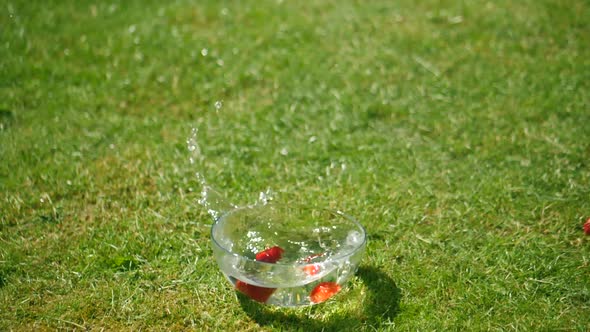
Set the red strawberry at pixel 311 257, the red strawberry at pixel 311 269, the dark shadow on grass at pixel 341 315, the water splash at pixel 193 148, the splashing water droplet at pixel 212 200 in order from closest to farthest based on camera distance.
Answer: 1. the red strawberry at pixel 311 269
2. the dark shadow on grass at pixel 341 315
3. the red strawberry at pixel 311 257
4. the splashing water droplet at pixel 212 200
5. the water splash at pixel 193 148

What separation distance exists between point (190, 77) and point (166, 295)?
2.60 metres

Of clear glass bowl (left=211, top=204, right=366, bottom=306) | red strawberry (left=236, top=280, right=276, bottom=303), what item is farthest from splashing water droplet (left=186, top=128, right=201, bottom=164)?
red strawberry (left=236, top=280, right=276, bottom=303)

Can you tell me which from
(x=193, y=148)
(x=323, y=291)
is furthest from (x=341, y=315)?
(x=193, y=148)

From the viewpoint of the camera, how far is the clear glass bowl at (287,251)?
2797mm

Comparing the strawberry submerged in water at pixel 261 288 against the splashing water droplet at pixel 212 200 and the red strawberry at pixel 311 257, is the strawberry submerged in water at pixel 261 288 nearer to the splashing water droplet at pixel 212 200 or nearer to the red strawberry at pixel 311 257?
the red strawberry at pixel 311 257

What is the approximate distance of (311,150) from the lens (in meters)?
4.38

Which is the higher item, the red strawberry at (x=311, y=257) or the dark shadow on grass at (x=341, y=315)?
the red strawberry at (x=311, y=257)

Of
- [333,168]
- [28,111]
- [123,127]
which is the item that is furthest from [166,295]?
[28,111]

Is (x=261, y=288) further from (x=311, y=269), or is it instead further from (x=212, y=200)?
(x=212, y=200)

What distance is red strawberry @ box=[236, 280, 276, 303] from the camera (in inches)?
112

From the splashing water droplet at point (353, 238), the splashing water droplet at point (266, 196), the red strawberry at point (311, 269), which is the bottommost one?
the splashing water droplet at point (266, 196)

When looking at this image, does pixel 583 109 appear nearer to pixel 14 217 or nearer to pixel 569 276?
pixel 569 276

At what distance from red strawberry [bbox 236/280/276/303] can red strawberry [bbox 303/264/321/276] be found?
0.53 feet

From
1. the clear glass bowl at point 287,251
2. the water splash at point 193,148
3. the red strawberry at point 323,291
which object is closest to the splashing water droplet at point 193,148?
the water splash at point 193,148
